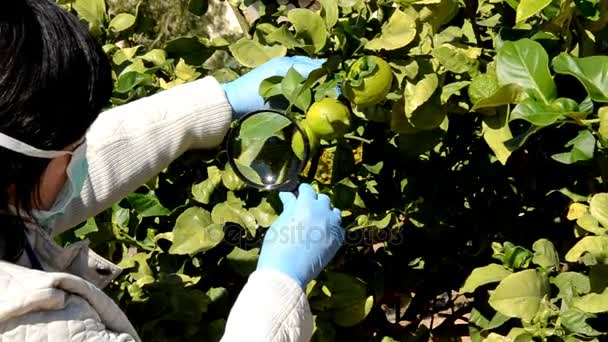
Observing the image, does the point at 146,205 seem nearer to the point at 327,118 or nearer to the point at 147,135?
the point at 147,135

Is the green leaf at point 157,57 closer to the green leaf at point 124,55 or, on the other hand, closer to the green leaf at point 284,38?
the green leaf at point 124,55

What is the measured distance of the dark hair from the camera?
3.63 ft

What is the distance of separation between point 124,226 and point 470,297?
60cm

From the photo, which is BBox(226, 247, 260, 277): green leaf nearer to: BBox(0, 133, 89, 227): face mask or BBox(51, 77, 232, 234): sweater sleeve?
BBox(51, 77, 232, 234): sweater sleeve

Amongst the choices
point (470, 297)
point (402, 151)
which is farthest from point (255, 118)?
point (470, 297)

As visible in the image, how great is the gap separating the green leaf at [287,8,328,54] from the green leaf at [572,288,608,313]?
1.55ft

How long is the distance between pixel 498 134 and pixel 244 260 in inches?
18.3

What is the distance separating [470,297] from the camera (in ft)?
6.28

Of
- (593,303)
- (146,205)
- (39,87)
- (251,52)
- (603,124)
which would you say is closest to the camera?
(39,87)

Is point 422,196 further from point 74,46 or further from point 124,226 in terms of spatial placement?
point 74,46

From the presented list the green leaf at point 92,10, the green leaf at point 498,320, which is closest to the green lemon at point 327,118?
the green leaf at point 498,320

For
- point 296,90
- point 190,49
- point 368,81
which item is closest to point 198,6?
point 190,49

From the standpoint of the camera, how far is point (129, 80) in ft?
5.52

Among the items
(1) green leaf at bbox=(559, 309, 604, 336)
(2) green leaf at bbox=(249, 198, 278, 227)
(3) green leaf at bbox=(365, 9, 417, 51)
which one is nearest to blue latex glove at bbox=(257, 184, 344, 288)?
(2) green leaf at bbox=(249, 198, 278, 227)
